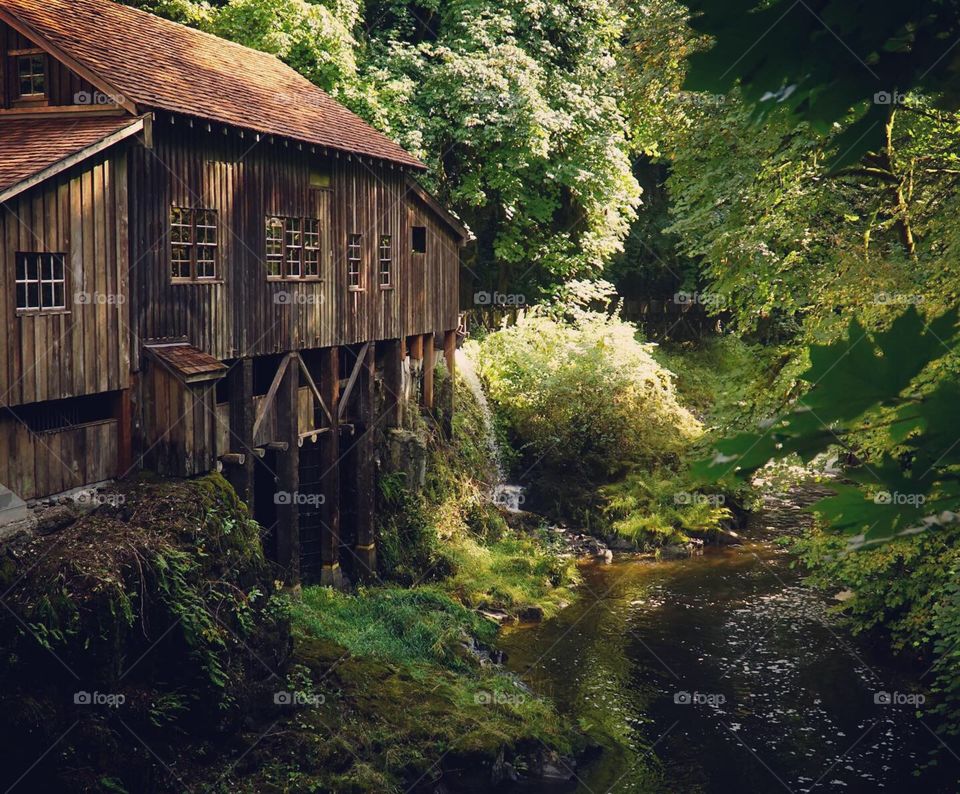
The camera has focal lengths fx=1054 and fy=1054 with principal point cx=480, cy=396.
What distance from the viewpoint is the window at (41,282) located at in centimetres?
1282

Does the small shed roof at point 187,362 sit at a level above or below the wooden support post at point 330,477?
above

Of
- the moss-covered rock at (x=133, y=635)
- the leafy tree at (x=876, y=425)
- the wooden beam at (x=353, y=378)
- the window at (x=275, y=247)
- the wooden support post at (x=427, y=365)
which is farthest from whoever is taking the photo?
the wooden support post at (x=427, y=365)
